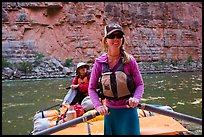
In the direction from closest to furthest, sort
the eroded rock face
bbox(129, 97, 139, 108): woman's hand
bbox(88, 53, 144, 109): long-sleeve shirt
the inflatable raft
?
bbox(129, 97, 139, 108): woman's hand
bbox(88, 53, 144, 109): long-sleeve shirt
the inflatable raft
the eroded rock face

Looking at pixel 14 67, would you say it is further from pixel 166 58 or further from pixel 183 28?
pixel 183 28

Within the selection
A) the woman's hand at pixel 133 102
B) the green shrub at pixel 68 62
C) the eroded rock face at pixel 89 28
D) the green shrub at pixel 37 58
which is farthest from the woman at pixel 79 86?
the eroded rock face at pixel 89 28

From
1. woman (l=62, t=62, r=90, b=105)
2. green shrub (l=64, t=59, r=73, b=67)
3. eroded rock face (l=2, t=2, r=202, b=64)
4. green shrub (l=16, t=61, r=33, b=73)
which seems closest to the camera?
woman (l=62, t=62, r=90, b=105)

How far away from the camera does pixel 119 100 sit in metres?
2.13

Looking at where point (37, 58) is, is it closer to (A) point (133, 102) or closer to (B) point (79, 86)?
(B) point (79, 86)

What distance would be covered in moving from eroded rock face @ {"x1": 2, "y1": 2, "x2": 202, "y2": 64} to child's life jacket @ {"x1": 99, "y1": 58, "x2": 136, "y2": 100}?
20.3 meters

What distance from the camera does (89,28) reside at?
24406 millimetres

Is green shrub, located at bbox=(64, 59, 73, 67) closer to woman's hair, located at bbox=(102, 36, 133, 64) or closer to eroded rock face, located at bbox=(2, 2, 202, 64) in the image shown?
eroded rock face, located at bbox=(2, 2, 202, 64)

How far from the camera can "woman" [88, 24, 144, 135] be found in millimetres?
2100

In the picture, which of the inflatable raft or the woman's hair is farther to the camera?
the inflatable raft

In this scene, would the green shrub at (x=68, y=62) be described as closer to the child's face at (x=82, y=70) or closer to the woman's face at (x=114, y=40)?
the child's face at (x=82, y=70)

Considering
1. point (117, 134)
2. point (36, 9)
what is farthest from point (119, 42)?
point (36, 9)

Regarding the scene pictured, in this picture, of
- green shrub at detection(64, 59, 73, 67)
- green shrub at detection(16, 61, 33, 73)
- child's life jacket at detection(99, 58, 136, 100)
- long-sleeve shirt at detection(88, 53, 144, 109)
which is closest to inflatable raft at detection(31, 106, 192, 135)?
long-sleeve shirt at detection(88, 53, 144, 109)

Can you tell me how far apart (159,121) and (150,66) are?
20.4m
